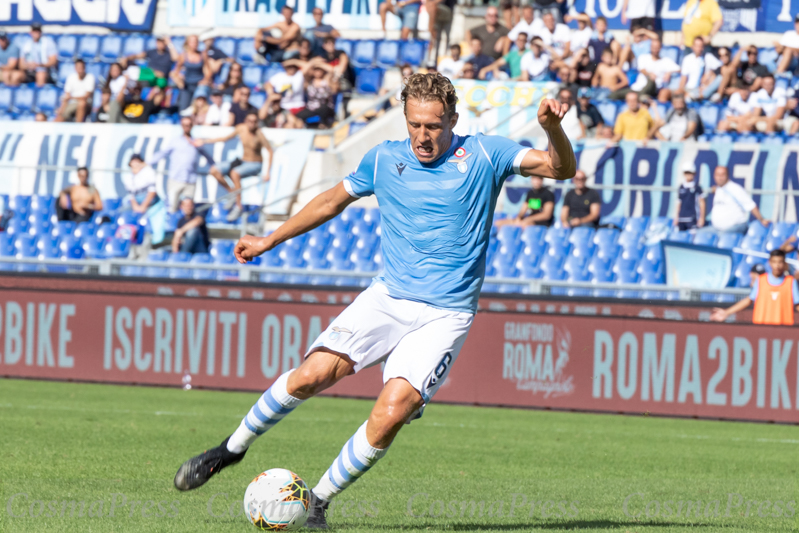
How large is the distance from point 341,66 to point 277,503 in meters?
16.6

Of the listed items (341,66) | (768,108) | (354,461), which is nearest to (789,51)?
(768,108)

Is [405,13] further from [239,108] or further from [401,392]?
[401,392]

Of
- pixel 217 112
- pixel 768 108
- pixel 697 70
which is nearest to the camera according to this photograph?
pixel 768 108

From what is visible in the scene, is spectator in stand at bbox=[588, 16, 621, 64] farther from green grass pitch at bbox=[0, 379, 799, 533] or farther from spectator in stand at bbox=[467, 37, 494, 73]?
green grass pitch at bbox=[0, 379, 799, 533]

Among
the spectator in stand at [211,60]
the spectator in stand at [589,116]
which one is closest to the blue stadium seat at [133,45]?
the spectator in stand at [211,60]

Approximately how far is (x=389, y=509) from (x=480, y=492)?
0.97 meters

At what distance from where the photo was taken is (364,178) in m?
5.72

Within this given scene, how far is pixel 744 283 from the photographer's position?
15.2 meters

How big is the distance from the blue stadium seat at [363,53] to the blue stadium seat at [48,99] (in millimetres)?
6136

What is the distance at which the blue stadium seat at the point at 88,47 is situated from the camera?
25188mm

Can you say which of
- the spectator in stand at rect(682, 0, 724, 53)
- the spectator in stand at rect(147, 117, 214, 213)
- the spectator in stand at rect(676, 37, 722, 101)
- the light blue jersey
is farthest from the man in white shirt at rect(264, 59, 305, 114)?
the light blue jersey

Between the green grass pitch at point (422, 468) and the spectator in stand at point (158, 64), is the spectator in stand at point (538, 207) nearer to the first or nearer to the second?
the green grass pitch at point (422, 468)

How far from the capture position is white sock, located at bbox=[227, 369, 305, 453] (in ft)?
18.4

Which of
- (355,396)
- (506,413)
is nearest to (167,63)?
(355,396)
